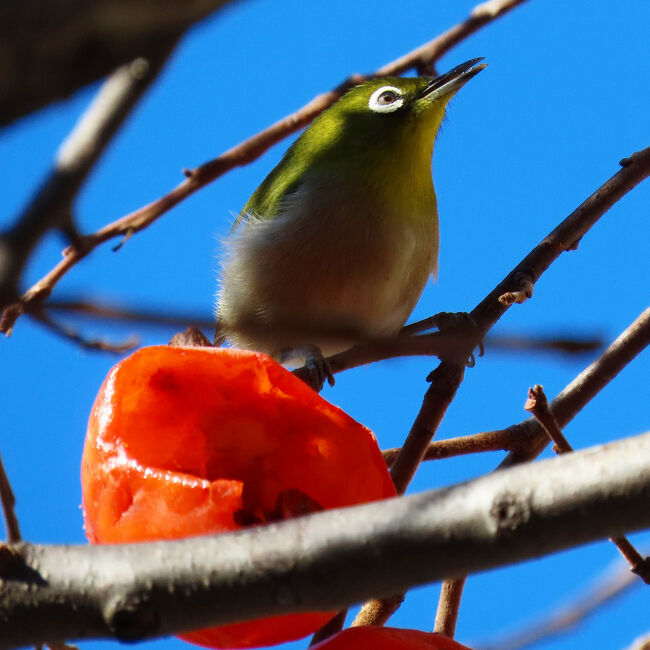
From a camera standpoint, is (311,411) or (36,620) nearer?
(36,620)

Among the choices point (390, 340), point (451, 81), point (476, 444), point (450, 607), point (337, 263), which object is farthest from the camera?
point (451, 81)

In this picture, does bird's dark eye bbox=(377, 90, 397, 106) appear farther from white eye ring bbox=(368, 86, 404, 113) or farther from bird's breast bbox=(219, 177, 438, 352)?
bird's breast bbox=(219, 177, 438, 352)

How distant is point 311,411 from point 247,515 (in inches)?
7.7

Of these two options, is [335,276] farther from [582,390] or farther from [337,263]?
[582,390]

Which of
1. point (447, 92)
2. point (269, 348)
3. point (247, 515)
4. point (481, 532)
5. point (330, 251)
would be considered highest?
point (447, 92)

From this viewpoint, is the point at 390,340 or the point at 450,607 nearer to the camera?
the point at 390,340

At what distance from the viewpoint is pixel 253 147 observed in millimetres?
2072

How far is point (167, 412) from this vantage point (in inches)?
53.4

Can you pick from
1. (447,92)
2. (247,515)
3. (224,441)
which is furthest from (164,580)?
(447,92)

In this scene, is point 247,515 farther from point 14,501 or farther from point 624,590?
point 624,590

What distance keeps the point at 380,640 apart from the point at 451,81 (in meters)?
2.04

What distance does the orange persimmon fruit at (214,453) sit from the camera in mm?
1204

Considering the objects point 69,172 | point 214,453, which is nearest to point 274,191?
point 214,453

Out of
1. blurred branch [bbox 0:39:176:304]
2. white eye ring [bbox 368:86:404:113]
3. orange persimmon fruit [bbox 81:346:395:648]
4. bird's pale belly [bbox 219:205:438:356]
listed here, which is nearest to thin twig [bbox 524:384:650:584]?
orange persimmon fruit [bbox 81:346:395:648]
